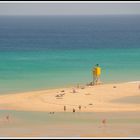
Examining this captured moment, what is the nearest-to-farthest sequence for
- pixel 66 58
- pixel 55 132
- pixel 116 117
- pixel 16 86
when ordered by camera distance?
pixel 55 132
pixel 116 117
pixel 16 86
pixel 66 58

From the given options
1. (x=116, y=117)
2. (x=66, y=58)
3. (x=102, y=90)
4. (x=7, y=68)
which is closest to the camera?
(x=116, y=117)

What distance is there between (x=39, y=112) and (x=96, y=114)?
10.7 feet

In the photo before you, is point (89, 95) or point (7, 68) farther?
point (7, 68)

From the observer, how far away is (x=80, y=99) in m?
34.2

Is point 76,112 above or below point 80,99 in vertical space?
below

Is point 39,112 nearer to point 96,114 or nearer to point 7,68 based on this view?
point 96,114

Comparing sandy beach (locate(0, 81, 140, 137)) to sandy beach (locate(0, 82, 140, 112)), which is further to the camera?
sandy beach (locate(0, 82, 140, 112))

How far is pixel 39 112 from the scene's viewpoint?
31.3m

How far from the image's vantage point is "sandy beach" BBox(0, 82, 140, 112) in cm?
3222

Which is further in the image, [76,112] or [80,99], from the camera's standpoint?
[80,99]

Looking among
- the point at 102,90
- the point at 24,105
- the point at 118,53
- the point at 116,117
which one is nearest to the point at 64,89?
the point at 102,90

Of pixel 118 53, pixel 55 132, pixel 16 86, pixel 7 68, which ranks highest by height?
pixel 118 53

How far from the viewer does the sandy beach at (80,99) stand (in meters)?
32.2

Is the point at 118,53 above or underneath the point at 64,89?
above
